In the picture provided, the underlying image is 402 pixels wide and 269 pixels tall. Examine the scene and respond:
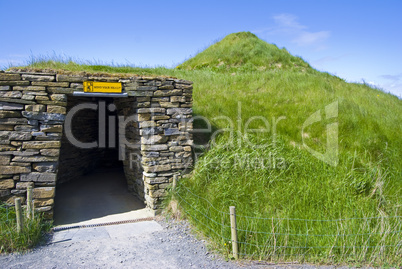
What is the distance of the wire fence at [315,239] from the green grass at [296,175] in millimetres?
17

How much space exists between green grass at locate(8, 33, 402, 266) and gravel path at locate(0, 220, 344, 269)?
36 centimetres

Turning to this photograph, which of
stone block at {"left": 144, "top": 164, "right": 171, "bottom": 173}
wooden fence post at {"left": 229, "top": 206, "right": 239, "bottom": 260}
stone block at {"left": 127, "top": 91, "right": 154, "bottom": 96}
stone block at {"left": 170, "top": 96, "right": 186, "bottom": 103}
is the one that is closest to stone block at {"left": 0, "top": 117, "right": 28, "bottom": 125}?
stone block at {"left": 127, "top": 91, "right": 154, "bottom": 96}

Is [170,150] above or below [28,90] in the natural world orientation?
below

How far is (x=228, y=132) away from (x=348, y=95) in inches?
221

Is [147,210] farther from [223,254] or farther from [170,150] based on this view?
[223,254]

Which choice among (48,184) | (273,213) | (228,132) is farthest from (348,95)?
(48,184)

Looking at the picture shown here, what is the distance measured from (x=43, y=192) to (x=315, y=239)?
515cm

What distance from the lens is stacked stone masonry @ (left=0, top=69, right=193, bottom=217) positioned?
583 cm

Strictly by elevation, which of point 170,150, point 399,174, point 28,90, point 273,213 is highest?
point 28,90

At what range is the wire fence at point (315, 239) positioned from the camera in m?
4.72

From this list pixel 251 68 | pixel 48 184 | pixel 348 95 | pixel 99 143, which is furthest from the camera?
pixel 251 68

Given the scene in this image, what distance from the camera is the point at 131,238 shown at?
569cm

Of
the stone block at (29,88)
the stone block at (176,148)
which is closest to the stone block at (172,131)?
the stone block at (176,148)

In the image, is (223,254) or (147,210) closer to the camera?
(223,254)
